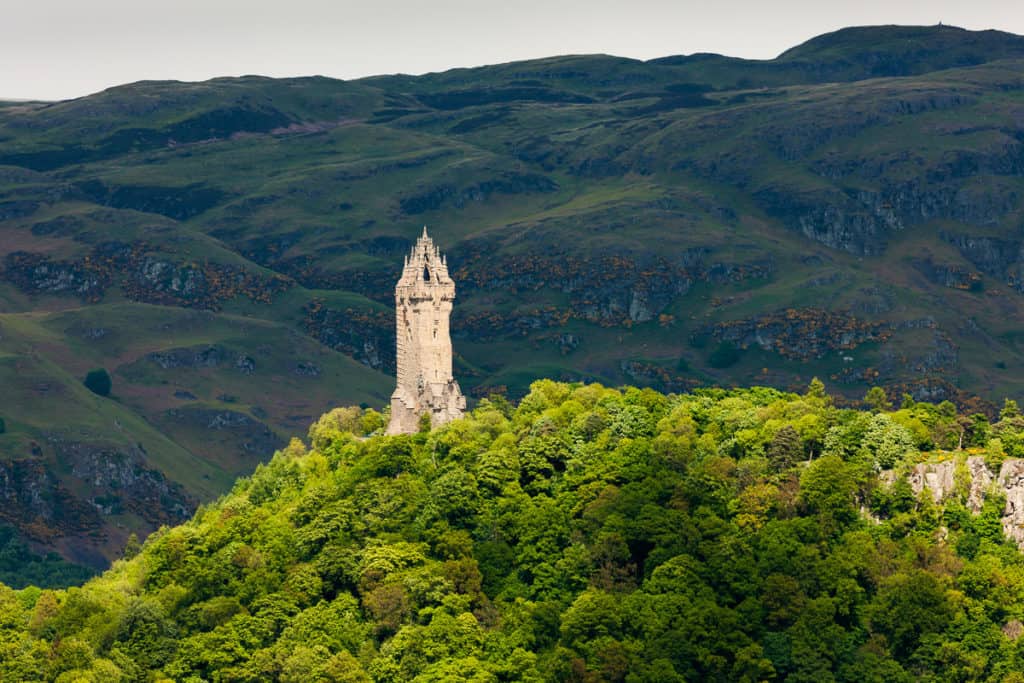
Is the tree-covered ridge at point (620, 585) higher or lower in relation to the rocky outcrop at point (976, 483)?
lower

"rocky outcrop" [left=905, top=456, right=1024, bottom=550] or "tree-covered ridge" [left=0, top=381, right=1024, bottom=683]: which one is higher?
"rocky outcrop" [left=905, top=456, right=1024, bottom=550]

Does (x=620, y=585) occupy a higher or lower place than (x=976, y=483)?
lower

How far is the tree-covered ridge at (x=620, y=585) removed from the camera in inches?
6654

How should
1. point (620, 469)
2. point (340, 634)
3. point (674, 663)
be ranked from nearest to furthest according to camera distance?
point (674, 663) → point (340, 634) → point (620, 469)

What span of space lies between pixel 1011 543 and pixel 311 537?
65724 mm

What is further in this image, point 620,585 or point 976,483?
point 976,483

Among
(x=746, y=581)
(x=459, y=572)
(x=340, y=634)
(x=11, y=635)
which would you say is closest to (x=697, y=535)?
(x=746, y=581)

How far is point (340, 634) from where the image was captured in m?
181

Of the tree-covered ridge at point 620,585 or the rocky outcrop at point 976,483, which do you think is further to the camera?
the rocky outcrop at point 976,483

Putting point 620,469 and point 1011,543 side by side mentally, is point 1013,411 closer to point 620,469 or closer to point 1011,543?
point 1011,543

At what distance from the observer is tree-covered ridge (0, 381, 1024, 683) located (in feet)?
554

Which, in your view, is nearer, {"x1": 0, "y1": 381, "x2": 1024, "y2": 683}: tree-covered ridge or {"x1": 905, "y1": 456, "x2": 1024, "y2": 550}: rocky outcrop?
{"x1": 0, "y1": 381, "x2": 1024, "y2": 683}: tree-covered ridge

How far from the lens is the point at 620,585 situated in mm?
180625

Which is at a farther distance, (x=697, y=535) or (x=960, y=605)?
(x=697, y=535)
